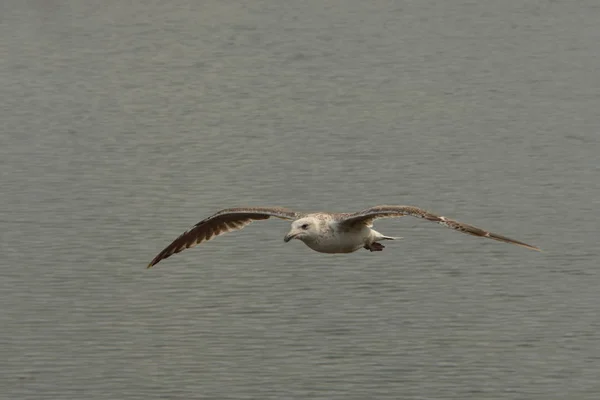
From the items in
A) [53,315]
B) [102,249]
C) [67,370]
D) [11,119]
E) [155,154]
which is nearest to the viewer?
[67,370]

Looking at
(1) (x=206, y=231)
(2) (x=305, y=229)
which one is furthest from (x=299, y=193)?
(2) (x=305, y=229)

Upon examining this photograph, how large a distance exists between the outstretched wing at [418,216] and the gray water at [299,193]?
245 centimetres

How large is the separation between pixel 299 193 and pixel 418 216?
8.16 meters

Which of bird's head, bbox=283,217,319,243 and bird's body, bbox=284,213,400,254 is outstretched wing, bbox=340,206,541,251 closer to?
bird's body, bbox=284,213,400,254

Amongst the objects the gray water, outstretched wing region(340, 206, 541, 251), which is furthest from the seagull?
the gray water

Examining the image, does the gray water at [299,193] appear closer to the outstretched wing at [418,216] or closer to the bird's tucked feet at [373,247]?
the bird's tucked feet at [373,247]

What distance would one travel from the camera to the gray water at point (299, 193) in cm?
1539

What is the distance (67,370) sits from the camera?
15.5 m

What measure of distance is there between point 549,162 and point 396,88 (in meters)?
5.02

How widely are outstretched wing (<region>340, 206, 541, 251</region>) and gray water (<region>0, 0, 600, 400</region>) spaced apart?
245cm

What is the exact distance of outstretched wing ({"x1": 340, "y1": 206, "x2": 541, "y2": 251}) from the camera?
37.9ft

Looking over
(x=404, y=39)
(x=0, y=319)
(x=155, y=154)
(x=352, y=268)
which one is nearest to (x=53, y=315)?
(x=0, y=319)

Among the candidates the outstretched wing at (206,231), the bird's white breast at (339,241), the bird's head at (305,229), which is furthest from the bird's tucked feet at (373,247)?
the outstretched wing at (206,231)

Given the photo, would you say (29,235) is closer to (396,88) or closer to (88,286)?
(88,286)
